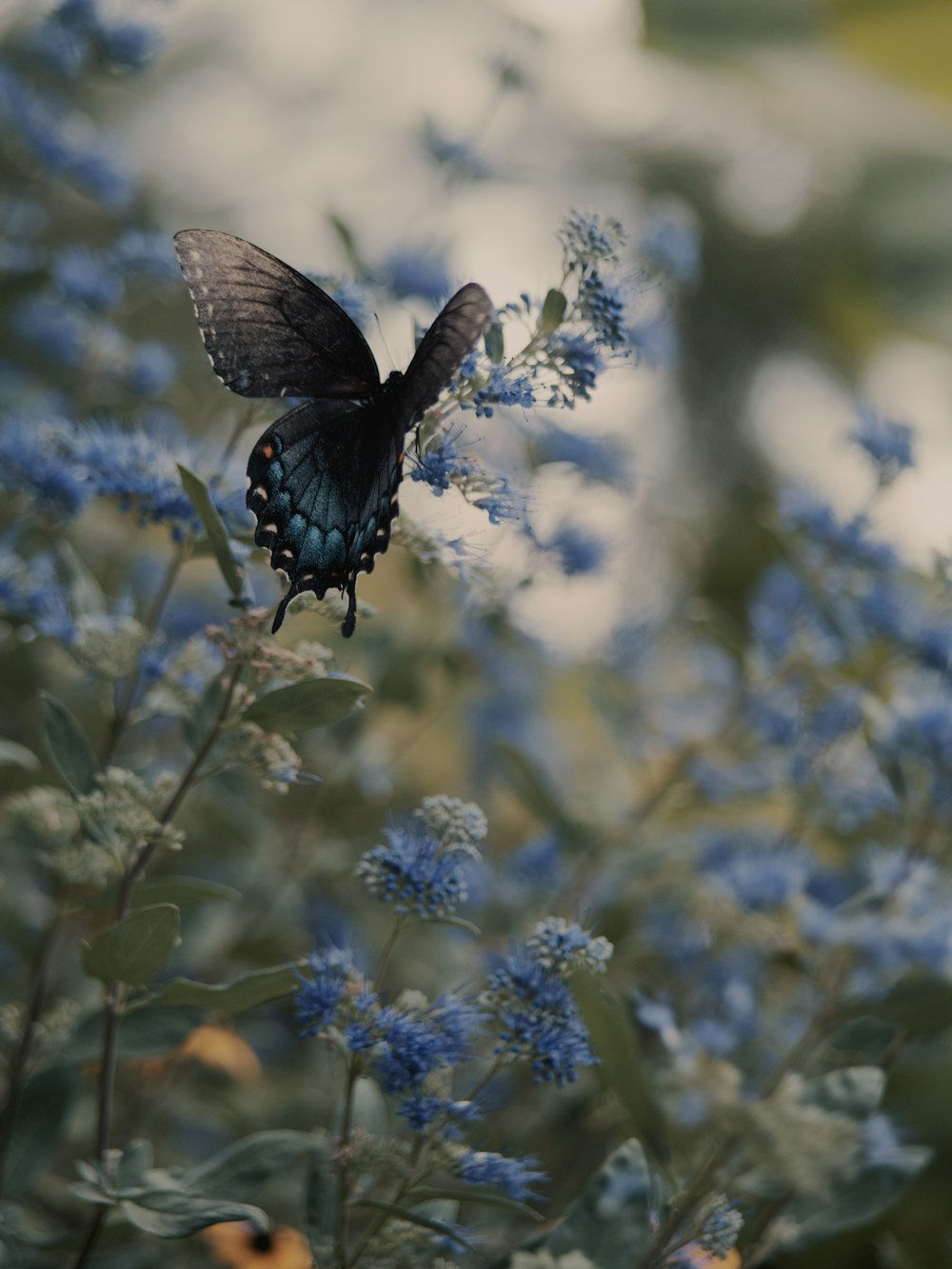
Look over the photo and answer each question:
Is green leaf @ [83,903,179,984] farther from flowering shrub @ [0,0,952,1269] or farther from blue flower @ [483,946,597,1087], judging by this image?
blue flower @ [483,946,597,1087]

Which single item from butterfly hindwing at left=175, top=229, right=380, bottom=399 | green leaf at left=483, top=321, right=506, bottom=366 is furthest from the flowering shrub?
butterfly hindwing at left=175, top=229, right=380, bottom=399

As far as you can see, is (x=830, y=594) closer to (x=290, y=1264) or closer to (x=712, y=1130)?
(x=712, y=1130)

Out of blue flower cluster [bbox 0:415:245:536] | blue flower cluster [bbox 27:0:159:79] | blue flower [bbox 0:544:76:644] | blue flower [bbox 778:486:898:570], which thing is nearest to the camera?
blue flower cluster [bbox 0:415:245:536]

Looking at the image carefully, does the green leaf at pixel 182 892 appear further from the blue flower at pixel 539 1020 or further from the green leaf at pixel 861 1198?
the green leaf at pixel 861 1198

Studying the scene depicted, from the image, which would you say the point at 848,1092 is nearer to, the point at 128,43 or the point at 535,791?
the point at 535,791

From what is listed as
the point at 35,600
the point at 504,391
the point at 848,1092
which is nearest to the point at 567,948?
the point at 848,1092
